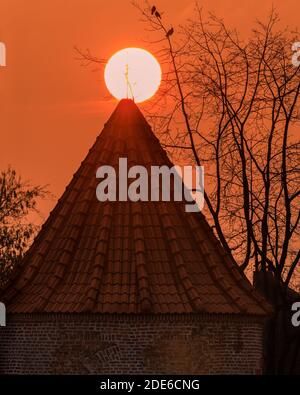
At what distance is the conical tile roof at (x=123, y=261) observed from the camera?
118 ft

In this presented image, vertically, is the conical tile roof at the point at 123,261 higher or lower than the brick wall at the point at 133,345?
higher

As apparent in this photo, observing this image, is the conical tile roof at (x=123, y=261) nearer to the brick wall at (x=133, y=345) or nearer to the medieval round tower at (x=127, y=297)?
the medieval round tower at (x=127, y=297)

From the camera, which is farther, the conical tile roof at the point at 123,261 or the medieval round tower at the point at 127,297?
the conical tile roof at the point at 123,261

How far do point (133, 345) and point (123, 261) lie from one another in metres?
2.25

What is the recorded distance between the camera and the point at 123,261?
121 feet

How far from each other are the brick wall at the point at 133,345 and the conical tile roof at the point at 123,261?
1.00 feet

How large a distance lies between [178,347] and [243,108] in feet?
33.3

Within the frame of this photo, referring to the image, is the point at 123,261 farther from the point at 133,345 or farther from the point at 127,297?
the point at 133,345

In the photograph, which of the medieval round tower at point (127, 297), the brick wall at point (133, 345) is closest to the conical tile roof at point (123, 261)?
the medieval round tower at point (127, 297)

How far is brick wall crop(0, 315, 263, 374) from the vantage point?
35.5 meters

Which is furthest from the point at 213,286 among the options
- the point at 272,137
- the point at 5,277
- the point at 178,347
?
the point at 5,277
